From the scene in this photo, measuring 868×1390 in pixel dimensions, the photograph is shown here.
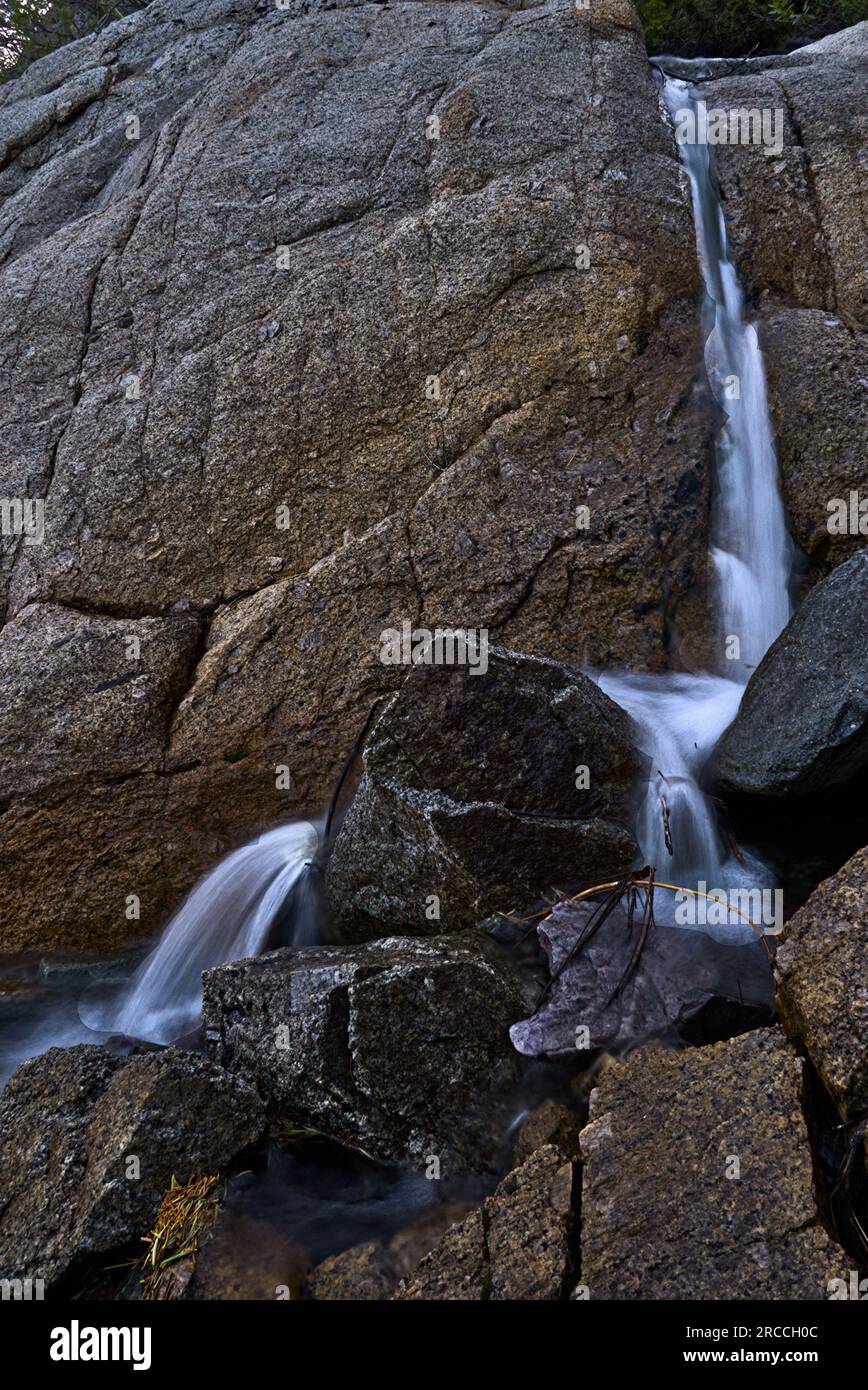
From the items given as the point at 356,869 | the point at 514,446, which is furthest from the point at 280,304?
the point at 356,869

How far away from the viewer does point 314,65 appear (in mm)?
11109

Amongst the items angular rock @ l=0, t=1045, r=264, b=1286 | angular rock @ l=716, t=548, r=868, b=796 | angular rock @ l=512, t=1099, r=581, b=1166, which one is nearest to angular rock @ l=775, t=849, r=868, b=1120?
angular rock @ l=512, t=1099, r=581, b=1166

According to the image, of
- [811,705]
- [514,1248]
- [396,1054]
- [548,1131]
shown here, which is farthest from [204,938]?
[811,705]

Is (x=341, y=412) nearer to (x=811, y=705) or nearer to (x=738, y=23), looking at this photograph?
(x=811, y=705)

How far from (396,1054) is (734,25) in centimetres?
1524

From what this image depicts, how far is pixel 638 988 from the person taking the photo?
4695mm

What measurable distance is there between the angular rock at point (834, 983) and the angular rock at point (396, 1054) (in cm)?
133

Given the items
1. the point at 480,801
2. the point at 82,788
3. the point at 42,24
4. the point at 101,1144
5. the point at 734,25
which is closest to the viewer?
the point at 101,1144

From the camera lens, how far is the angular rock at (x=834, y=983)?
11.4ft

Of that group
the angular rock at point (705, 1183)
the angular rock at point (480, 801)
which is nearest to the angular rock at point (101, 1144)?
the angular rock at point (480, 801)

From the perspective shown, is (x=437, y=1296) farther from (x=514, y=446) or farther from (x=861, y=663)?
(x=514, y=446)

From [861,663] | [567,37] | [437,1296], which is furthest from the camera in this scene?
[567,37]

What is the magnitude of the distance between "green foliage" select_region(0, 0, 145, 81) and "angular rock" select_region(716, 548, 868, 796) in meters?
17.9

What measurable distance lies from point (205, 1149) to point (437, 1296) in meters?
1.38
